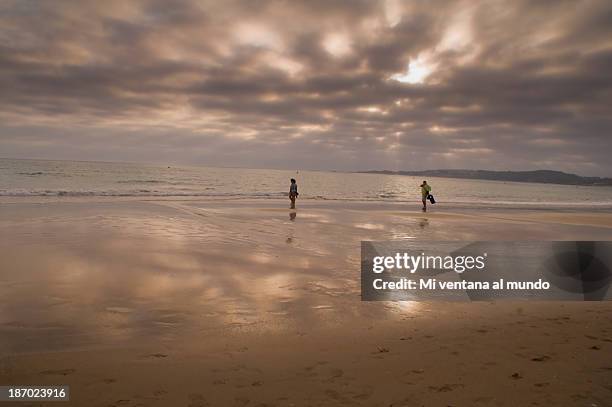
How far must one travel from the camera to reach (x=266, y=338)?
5.84m

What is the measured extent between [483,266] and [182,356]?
9.55 meters

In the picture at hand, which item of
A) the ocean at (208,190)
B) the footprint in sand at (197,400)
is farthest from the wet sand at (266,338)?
the ocean at (208,190)

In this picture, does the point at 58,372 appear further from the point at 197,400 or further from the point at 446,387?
the point at 446,387

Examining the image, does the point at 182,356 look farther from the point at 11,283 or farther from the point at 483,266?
the point at 483,266

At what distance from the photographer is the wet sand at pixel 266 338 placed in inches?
167

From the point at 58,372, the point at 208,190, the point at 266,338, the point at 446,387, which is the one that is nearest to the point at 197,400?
the point at 266,338

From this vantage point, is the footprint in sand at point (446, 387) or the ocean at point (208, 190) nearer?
the footprint in sand at point (446, 387)

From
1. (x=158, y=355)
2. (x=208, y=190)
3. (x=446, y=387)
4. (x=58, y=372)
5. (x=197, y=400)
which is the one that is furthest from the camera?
(x=208, y=190)

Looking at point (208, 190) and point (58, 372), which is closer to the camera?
point (58, 372)

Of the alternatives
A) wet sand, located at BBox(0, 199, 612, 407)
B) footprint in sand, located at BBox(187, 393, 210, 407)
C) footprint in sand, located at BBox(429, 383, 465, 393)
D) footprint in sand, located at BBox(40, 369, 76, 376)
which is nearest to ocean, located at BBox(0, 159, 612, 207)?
wet sand, located at BBox(0, 199, 612, 407)

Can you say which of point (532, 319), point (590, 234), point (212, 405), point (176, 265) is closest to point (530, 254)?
point (532, 319)

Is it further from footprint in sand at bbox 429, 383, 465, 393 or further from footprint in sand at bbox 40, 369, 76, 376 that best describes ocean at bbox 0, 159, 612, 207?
footprint in sand at bbox 429, 383, 465, 393

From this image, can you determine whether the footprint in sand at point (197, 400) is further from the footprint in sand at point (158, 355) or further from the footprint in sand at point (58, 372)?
the footprint in sand at point (58, 372)

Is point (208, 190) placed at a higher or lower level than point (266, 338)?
higher
